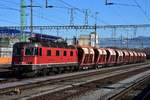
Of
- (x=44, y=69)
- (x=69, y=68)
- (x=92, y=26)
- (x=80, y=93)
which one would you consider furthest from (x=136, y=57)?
(x=80, y=93)

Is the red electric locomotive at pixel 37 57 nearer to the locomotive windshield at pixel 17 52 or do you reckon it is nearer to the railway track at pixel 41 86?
the locomotive windshield at pixel 17 52

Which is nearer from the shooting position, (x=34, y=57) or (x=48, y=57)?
(x=34, y=57)

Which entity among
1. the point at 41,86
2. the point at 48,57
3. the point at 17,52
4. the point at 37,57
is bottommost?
the point at 41,86

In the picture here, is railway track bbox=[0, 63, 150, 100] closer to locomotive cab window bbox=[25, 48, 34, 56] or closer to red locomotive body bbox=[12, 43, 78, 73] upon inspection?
red locomotive body bbox=[12, 43, 78, 73]

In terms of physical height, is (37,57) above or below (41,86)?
above

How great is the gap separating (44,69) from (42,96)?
55.3ft

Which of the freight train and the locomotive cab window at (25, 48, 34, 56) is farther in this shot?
the locomotive cab window at (25, 48, 34, 56)

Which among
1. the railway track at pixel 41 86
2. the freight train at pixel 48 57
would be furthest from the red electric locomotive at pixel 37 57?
the railway track at pixel 41 86

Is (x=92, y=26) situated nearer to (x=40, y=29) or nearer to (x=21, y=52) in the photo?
(x=40, y=29)

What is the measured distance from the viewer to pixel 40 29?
96625 millimetres

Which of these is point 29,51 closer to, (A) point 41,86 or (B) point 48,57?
(B) point 48,57

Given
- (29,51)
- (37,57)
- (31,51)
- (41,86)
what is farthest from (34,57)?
(41,86)

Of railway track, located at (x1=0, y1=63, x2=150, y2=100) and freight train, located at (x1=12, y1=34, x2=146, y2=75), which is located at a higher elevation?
freight train, located at (x1=12, y1=34, x2=146, y2=75)

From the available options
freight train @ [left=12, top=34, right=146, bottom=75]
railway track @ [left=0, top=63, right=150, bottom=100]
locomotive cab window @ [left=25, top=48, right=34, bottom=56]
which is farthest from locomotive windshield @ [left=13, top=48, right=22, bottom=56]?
railway track @ [left=0, top=63, right=150, bottom=100]
